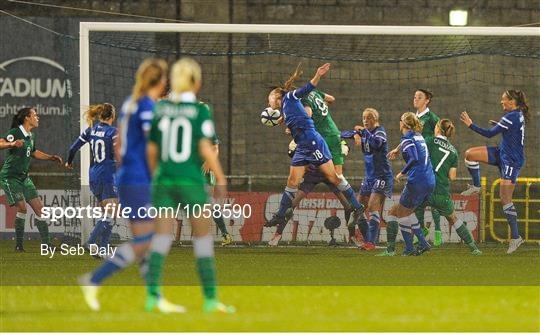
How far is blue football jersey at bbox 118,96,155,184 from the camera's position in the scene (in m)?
8.33

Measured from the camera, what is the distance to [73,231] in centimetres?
1633

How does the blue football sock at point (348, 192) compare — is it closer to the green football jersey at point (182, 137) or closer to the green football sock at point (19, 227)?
the green football sock at point (19, 227)

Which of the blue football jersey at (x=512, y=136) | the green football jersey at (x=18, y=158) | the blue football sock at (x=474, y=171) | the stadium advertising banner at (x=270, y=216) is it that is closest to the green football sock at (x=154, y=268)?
the green football jersey at (x=18, y=158)

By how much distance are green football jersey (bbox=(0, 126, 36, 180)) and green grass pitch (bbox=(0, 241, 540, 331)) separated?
1.08 meters

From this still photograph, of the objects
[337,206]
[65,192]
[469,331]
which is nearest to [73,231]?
[65,192]

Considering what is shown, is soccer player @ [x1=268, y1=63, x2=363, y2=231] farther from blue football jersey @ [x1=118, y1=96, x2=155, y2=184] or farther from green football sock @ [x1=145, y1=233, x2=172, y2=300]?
green football sock @ [x1=145, y1=233, x2=172, y2=300]

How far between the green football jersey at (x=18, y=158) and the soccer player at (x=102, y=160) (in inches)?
64.9

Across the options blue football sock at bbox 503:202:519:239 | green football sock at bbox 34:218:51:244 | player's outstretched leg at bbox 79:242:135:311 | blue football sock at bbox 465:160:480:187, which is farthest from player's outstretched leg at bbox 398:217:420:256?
player's outstretched leg at bbox 79:242:135:311

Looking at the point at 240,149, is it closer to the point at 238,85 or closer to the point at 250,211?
the point at 238,85

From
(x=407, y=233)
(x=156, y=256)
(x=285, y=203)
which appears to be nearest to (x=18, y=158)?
(x=285, y=203)

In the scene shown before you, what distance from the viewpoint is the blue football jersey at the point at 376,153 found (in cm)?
1502

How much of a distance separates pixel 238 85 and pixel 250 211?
5.14 m

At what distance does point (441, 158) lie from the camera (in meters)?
15.4

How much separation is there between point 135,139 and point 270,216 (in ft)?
31.3
